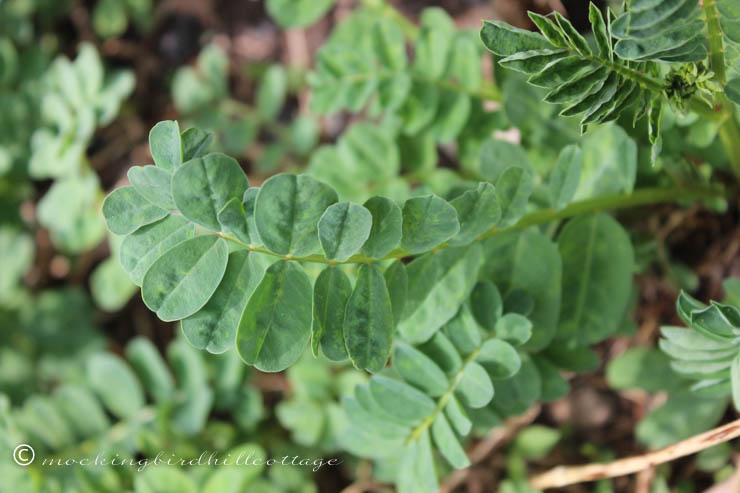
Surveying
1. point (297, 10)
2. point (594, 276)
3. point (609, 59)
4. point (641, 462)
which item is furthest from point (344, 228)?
point (297, 10)

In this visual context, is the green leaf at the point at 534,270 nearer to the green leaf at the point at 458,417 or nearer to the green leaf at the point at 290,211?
the green leaf at the point at 458,417

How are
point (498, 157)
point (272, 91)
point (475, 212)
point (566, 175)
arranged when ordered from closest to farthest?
point (475, 212) < point (566, 175) < point (498, 157) < point (272, 91)

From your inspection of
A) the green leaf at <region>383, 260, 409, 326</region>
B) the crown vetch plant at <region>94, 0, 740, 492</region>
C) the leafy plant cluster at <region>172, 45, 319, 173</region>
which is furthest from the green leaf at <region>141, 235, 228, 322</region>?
the leafy plant cluster at <region>172, 45, 319, 173</region>

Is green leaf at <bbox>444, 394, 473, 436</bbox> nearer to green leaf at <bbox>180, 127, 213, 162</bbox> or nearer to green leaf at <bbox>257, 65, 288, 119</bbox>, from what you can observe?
green leaf at <bbox>180, 127, 213, 162</bbox>

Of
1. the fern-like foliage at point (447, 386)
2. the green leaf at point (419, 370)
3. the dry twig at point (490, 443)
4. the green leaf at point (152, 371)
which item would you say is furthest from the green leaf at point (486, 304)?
the green leaf at point (152, 371)

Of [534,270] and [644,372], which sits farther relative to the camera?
[644,372]

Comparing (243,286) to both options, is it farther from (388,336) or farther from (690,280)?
(690,280)

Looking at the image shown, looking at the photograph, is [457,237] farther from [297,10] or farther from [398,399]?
[297,10]
